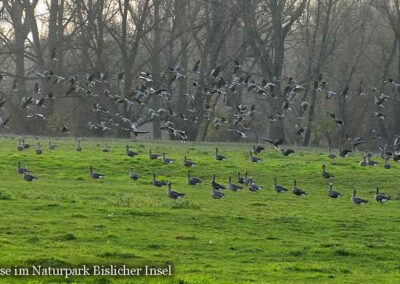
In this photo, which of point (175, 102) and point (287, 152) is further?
point (175, 102)

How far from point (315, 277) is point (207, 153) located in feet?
97.0

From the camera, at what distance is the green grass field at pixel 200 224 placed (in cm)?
1850

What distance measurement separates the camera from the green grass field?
18.5 metres

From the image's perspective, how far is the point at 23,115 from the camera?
69688 mm

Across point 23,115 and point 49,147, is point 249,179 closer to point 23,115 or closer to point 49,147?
point 49,147

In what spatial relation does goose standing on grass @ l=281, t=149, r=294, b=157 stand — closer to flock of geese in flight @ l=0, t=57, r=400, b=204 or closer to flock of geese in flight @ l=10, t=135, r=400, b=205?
flock of geese in flight @ l=0, t=57, r=400, b=204

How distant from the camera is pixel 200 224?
25125 mm

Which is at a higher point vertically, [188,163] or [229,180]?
[188,163]

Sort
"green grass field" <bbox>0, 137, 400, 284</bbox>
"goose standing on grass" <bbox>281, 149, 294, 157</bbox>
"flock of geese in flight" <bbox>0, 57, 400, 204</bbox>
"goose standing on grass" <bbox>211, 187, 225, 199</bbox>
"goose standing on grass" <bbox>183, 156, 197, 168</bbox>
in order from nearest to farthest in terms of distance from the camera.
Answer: "green grass field" <bbox>0, 137, 400, 284</bbox> < "goose standing on grass" <bbox>211, 187, 225, 199</bbox> < "goose standing on grass" <bbox>183, 156, 197, 168</bbox> < "goose standing on grass" <bbox>281, 149, 294, 157</bbox> < "flock of geese in flight" <bbox>0, 57, 400, 204</bbox>

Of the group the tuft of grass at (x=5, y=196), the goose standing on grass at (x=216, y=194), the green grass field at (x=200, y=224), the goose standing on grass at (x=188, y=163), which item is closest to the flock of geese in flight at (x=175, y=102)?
the goose standing on grass at (x=188, y=163)

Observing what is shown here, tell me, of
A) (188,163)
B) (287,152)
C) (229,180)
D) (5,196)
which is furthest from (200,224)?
(287,152)

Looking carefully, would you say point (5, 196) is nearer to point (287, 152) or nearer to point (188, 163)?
point (188, 163)

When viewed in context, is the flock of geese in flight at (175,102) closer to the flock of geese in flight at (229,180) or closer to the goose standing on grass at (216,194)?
the flock of geese in flight at (229,180)

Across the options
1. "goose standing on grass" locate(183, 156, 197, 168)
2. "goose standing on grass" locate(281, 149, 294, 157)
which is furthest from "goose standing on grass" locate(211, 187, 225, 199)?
"goose standing on grass" locate(281, 149, 294, 157)
